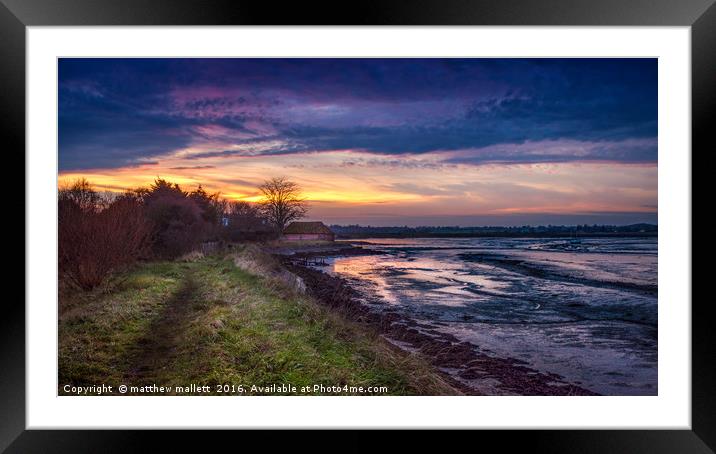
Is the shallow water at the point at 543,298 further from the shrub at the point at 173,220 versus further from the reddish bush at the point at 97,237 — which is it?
the reddish bush at the point at 97,237

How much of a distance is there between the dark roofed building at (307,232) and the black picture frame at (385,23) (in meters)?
2.83

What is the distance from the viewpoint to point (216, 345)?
3463mm

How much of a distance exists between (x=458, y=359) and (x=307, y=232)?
7.91 feet

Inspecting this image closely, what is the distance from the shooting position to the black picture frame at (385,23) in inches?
98.7

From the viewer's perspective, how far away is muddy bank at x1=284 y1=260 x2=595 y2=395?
3.79 meters

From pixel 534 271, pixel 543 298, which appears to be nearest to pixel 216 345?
pixel 543 298

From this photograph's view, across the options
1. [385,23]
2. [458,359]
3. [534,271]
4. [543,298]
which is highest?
[385,23]

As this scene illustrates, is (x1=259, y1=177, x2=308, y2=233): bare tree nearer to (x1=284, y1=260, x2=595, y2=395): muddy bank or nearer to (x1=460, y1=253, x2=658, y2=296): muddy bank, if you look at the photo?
(x1=284, y1=260, x2=595, y2=395): muddy bank

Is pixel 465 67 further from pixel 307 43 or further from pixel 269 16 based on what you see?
pixel 269 16

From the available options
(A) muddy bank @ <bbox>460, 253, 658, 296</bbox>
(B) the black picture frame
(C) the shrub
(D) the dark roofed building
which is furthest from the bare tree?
(A) muddy bank @ <bbox>460, 253, 658, 296</bbox>

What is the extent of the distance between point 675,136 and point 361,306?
4.29 meters

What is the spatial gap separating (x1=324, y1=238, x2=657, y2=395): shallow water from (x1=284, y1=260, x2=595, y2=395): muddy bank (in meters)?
0.20

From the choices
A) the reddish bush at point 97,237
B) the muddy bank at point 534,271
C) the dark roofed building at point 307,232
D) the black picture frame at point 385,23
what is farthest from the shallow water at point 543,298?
the reddish bush at point 97,237

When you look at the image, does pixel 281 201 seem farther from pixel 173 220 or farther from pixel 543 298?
pixel 543 298
